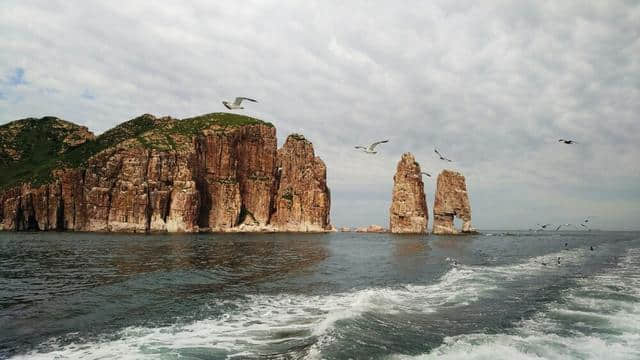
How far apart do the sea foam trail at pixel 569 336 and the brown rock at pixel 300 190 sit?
5519 inches

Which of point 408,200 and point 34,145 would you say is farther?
point 34,145

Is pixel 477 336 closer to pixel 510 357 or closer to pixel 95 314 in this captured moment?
pixel 510 357

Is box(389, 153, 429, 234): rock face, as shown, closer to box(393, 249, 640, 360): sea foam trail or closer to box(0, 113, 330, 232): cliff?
box(0, 113, 330, 232): cliff

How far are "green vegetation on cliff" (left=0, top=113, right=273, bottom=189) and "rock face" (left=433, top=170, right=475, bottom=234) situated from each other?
7441 centimetres

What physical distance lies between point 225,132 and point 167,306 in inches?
5650

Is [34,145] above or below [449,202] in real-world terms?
above

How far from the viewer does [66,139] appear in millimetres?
167750

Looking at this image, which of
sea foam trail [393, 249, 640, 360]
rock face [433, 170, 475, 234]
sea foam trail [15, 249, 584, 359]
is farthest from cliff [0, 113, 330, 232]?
sea foam trail [393, 249, 640, 360]

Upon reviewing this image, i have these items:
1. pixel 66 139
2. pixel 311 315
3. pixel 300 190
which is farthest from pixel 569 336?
pixel 66 139

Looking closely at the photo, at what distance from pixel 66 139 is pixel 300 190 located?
98064 mm

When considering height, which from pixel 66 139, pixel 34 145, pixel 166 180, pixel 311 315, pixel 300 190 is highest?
pixel 66 139

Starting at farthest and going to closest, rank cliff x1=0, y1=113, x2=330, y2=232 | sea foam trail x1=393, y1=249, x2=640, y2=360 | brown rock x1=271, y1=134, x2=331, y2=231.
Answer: brown rock x1=271, y1=134, x2=331, y2=231 → cliff x1=0, y1=113, x2=330, y2=232 → sea foam trail x1=393, y1=249, x2=640, y2=360

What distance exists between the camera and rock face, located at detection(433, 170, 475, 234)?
142 m

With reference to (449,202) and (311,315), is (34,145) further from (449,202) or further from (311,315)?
(311,315)
